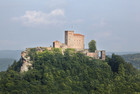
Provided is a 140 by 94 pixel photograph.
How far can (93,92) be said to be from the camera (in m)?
54.3

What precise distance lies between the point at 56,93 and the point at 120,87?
1567 cm

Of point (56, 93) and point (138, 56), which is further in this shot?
point (138, 56)

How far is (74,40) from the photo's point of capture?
70.1 metres

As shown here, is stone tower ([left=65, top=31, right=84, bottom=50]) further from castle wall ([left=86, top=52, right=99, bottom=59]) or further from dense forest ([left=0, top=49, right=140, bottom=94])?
castle wall ([left=86, top=52, right=99, bottom=59])

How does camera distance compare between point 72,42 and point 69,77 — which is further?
point 72,42

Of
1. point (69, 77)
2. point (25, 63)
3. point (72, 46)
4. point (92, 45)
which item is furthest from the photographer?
point (92, 45)

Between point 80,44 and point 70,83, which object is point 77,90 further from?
point 80,44

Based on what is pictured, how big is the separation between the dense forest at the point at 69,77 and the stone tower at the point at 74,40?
2.24m

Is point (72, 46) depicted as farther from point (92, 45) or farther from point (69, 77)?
point (69, 77)

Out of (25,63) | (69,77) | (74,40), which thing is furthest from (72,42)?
(25,63)

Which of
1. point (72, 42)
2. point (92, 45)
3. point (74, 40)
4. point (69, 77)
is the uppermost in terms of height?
point (74, 40)

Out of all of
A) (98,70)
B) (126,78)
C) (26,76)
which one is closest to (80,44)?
(98,70)

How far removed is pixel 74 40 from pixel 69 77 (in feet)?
49.9

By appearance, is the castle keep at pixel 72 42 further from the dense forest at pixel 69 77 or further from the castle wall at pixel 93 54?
the castle wall at pixel 93 54
